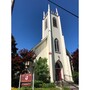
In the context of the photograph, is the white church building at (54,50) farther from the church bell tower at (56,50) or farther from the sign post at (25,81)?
the sign post at (25,81)

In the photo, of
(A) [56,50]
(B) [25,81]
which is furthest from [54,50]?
(B) [25,81]

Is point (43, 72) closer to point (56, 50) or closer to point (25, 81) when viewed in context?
point (25, 81)

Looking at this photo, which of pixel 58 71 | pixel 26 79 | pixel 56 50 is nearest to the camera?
pixel 26 79

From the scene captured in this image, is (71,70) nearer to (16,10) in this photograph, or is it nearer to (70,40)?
(70,40)

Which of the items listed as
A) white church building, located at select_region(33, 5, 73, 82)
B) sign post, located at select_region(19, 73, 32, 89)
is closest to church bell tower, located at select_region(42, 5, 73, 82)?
white church building, located at select_region(33, 5, 73, 82)

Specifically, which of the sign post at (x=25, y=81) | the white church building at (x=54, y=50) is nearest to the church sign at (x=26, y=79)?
the sign post at (x=25, y=81)

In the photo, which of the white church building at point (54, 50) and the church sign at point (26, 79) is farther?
the white church building at point (54, 50)
